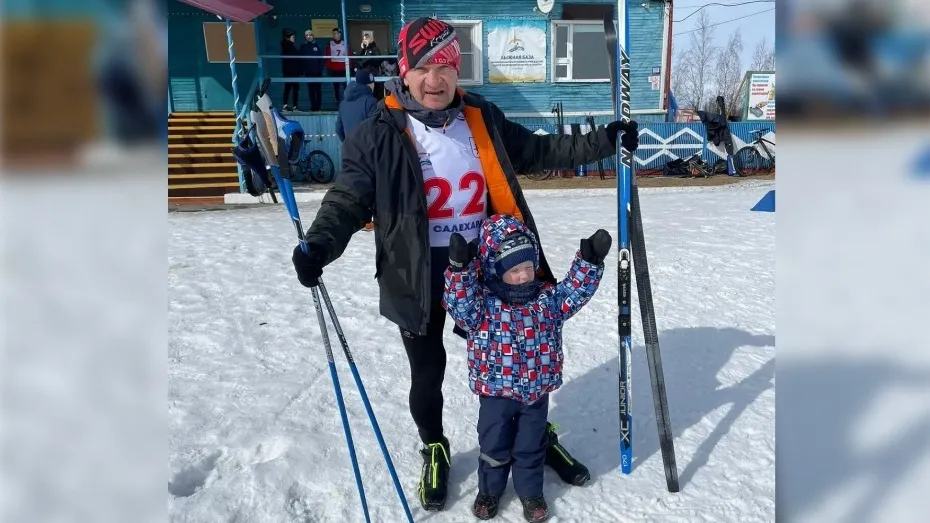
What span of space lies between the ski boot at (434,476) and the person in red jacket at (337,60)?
10.3 m

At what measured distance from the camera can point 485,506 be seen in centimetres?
228

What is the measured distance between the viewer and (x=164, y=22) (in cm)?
56

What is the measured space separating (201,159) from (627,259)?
37.5 ft

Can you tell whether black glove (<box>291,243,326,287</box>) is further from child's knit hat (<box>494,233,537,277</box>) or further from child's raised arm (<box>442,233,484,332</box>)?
child's knit hat (<box>494,233,537,277</box>)

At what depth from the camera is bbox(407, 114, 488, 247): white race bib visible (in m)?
2.13

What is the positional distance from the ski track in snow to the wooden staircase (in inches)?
248

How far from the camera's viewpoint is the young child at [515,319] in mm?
2031

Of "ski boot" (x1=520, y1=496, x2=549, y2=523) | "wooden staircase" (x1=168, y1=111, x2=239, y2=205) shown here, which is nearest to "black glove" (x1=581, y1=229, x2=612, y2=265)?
"ski boot" (x1=520, y1=496, x2=549, y2=523)

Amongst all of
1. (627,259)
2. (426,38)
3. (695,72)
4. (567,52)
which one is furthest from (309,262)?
(695,72)

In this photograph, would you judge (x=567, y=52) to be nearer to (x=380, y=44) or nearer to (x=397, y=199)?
(x=380, y=44)

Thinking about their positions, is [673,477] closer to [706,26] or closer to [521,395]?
[521,395]

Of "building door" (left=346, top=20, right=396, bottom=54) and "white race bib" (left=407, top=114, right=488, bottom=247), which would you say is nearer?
"white race bib" (left=407, top=114, right=488, bottom=247)

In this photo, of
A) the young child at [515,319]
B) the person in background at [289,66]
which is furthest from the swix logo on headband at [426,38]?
the person in background at [289,66]

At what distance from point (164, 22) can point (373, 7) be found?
13.5m
